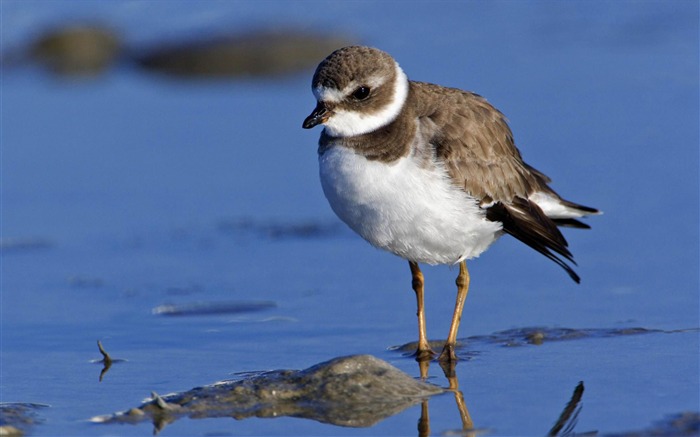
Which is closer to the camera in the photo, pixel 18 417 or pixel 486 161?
pixel 18 417


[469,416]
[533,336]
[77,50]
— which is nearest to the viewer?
[469,416]

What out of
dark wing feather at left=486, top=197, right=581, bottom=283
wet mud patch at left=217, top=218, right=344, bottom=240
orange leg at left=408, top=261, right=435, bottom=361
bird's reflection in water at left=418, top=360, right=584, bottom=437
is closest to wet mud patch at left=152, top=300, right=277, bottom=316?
orange leg at left=408, top=261, right=435, bottom=361

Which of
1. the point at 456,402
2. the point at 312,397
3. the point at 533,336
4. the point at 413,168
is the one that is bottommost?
the point at 456,402

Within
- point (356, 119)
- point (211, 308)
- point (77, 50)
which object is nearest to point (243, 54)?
point (77, 50)

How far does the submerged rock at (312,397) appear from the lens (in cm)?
576

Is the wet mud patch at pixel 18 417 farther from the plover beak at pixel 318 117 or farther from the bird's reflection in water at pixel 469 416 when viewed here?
the plover beak at pixel 318 117

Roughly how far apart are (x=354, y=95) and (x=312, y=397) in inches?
73.5

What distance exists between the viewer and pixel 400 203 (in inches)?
261

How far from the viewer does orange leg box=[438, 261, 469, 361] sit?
686 cm

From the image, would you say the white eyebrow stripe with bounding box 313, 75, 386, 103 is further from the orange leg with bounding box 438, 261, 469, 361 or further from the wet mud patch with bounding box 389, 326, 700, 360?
the wet mud patch with bounding box 389, 326, 700, 360

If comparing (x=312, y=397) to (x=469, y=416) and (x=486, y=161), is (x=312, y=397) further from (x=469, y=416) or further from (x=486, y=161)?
(x=486, y=161)

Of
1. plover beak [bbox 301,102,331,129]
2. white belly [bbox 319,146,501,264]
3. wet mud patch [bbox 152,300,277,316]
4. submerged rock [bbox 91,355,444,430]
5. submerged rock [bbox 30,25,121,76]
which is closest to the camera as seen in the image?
submerged rock [bbox 91,355,444,430]

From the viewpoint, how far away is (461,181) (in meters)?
6.89

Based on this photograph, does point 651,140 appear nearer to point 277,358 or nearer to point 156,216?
point 156,216
